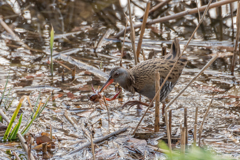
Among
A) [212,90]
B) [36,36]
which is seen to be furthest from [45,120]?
Result: [36,36]

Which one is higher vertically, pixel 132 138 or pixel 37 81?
pixel 37 81

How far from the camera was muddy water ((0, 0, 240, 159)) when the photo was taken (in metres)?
3.38

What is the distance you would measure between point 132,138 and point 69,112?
98 cm

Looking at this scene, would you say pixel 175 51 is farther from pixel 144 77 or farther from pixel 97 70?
pixel 97 70

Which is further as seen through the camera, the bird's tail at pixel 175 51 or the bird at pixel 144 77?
the bird's tail at pixel 175 51

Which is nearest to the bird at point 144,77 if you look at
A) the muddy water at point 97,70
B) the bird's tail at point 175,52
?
the bird's tail at point 175,52

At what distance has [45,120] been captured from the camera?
3.61 meters

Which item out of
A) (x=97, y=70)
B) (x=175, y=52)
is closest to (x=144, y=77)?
(x=175, y=52)

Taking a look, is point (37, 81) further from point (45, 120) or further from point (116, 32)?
point (116, 32)

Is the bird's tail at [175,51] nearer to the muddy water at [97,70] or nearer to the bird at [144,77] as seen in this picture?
the bird at [144,77]

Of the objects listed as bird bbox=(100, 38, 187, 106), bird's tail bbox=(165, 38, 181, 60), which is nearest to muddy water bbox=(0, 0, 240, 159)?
bird bbox=(100, 38, 187, 106)

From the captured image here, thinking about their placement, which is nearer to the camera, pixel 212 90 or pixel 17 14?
pixel 212 90

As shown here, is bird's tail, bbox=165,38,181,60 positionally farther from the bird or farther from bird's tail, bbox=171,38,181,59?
the bird

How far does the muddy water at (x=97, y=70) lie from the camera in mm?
3377
